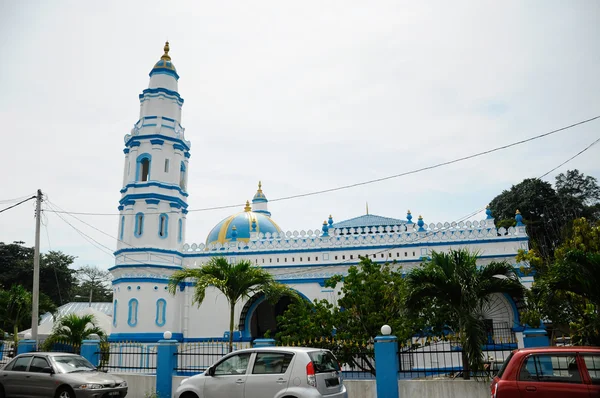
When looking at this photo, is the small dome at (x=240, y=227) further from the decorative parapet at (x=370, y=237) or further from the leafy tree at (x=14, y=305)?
the leafy tree at (x=14, y=305)

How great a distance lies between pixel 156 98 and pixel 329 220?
10.5 meters

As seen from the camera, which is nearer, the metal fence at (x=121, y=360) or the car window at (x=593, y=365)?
the car window at (x=593, y=365)

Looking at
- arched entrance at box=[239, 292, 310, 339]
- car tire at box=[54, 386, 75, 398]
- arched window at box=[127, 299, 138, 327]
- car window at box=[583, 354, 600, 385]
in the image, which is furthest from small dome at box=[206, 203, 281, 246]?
car window at box=[583, 354, 600, 385]

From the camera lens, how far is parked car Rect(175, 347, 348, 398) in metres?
8.69

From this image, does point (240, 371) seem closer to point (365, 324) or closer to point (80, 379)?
point (80, 379)

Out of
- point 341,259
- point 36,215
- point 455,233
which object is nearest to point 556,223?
point 455,233

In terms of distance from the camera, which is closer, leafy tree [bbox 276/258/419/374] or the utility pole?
leafy tree [bbox 276/258/419/374]

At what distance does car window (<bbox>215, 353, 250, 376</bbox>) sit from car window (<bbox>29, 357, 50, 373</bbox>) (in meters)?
4.77

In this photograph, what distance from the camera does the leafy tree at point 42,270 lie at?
42594 mm

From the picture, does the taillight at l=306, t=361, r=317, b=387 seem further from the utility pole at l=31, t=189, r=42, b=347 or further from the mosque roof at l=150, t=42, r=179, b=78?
the mosque roof at l=150, t=42, r=179, b=78

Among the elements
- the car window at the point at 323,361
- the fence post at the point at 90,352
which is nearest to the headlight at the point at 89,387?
the fence post at the point at 90,352

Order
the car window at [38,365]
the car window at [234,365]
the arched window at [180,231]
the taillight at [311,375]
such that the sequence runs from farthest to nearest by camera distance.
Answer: the arched window at [180,231]
the car window at [38,365]
the car window at [234,365]
the taillight at [311,375]

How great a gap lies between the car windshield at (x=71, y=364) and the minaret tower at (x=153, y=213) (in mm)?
10334

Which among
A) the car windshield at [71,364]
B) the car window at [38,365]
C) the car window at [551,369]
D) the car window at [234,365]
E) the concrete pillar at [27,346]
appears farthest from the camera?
the concrete pillar at [27,346]
